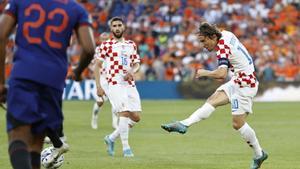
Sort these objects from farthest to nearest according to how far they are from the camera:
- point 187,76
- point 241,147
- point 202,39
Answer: point 187,76 → point 241,147 → point 202,39

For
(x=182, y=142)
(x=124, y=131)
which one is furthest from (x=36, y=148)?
(x=182, y=142)

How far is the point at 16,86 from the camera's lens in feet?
24.3

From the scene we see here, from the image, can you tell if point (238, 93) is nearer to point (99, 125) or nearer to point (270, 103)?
point (99, 125)

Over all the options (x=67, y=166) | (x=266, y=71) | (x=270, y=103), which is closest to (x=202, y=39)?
(x=67, y=166)

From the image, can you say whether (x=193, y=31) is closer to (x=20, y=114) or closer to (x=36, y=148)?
(x=36, y=148)

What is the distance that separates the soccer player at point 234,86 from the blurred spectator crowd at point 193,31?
21888 mm

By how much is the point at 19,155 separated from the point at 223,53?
198 inches

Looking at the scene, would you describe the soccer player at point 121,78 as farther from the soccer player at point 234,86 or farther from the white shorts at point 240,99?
the white shorts at point 240,99

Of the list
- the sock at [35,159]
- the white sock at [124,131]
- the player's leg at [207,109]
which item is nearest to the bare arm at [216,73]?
the player's leg at [207,109]

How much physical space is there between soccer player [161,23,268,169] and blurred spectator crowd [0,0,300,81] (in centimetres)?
2189

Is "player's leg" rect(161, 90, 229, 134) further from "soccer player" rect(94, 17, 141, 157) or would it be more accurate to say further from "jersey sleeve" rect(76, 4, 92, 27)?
"jersey sleeve" rect(76, 4, 92, 27)

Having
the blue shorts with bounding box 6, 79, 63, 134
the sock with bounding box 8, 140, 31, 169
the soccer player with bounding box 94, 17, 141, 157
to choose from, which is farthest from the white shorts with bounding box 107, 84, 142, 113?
the sock with bounding box 8, 140, 31, 169

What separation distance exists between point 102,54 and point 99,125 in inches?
291

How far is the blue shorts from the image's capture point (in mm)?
7371
